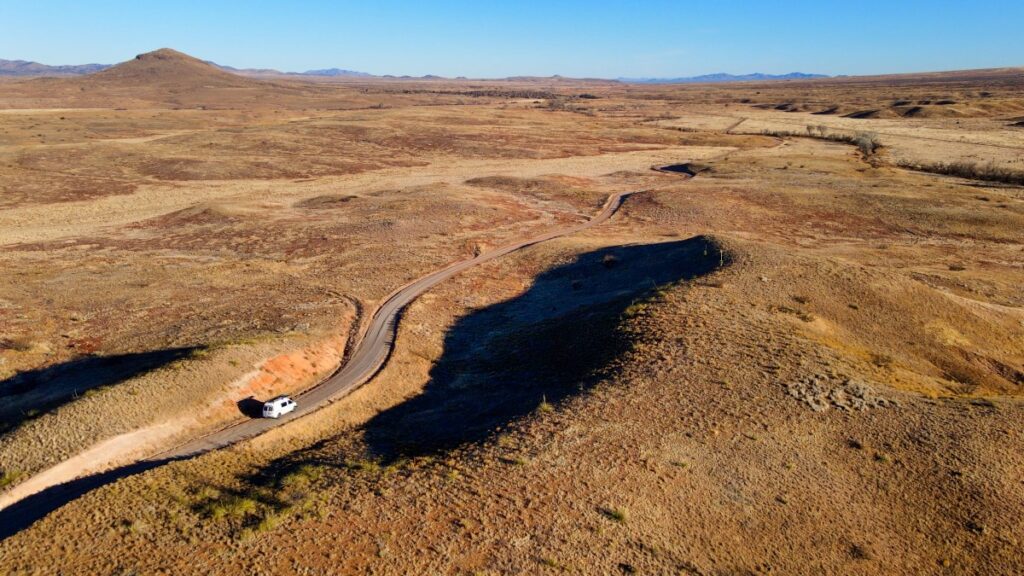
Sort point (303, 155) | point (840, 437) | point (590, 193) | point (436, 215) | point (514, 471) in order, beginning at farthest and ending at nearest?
1. point (303, 155)
2. point (590, 193)
3. point (436, 215)
4. point (840, 437)
5. point (514, 471)

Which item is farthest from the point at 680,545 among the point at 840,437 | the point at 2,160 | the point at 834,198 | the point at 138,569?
the point at 2,160

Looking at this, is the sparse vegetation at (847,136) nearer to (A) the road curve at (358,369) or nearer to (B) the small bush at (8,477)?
(A) the road curve at (358,369)

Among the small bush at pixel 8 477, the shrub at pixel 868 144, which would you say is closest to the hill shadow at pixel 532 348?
the small bush at pixel 8 477

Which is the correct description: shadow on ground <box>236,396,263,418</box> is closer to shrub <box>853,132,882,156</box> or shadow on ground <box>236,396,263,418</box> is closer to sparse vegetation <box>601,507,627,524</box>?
sparse vegetation <box>601,507,627,524</box>

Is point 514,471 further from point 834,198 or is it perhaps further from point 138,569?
point 834,198

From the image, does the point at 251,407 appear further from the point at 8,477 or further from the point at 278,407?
the point at 8,477
